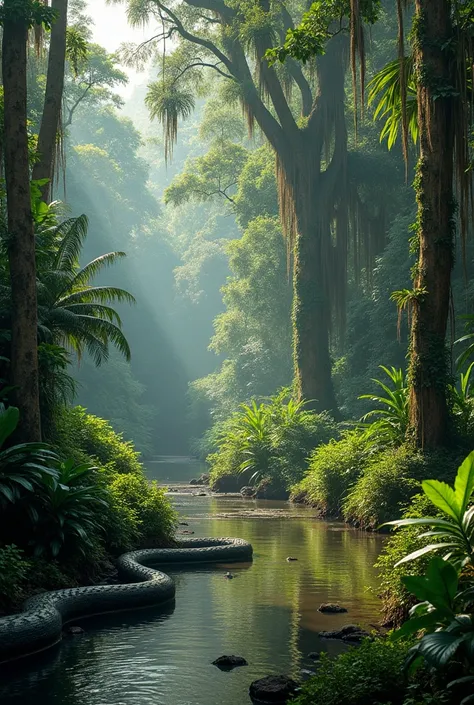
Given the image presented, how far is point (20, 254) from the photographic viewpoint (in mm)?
12867

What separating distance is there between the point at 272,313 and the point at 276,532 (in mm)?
28921

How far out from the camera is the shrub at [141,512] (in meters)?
13.7

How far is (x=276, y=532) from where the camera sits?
1752 cm

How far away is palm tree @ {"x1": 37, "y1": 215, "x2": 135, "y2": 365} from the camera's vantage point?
15.3 m

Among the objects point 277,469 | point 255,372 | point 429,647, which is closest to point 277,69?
point 277,469

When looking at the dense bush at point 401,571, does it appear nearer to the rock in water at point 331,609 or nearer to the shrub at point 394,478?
the rock in water at point 331,609

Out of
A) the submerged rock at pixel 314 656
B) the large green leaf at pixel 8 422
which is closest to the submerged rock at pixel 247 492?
the large green leaf at pixel 8 422

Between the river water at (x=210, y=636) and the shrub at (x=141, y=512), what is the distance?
969 millimetres

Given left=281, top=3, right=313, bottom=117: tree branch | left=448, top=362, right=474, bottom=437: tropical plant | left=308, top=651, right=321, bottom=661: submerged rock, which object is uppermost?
left=281, top=3, right=313, bottom=117: tree branch

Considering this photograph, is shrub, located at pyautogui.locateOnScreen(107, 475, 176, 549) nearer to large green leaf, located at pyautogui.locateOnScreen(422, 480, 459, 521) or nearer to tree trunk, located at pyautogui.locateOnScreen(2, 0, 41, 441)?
tree trunk, located at pyautogui.locateOnScreen(2, 0, 41, 441)

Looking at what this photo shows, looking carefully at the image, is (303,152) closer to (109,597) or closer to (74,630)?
(109,597)

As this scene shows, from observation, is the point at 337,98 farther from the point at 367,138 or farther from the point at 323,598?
the point at 323,598

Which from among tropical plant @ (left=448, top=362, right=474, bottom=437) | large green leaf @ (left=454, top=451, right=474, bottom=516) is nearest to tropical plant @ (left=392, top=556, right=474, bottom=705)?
large green leaf @ (left=454, top=451, right=474, bottom=516)

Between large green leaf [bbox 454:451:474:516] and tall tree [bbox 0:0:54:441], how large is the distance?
7.43 m
